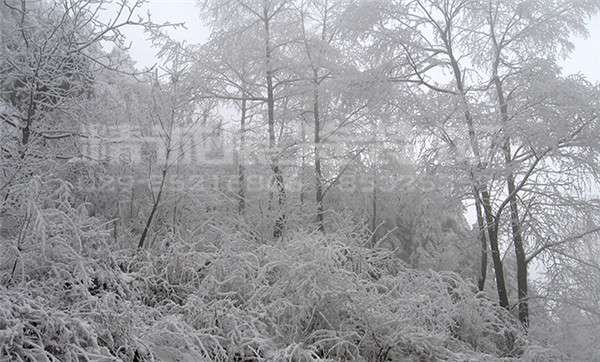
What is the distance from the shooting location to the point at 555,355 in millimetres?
4770

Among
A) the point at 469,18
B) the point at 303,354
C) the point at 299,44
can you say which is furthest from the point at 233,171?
the point at 303,354

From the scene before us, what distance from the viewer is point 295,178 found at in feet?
29.1

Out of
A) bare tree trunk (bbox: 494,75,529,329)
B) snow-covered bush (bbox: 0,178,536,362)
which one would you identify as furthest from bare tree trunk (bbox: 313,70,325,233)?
bare tree trunk (bbox: 494,75,529,329)

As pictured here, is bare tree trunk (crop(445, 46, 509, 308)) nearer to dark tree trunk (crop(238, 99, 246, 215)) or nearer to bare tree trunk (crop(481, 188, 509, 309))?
bare tree trunk (crop(481, 188, 509, 309))

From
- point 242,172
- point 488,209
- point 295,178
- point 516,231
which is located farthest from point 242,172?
point 516,231

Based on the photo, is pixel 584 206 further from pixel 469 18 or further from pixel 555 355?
pixel 469 18

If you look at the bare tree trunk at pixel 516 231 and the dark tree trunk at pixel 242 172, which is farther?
the dark tree trunk at pixel 242 172

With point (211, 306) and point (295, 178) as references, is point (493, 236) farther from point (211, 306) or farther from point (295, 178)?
point (295, 178)

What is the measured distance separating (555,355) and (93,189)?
20.2 ft

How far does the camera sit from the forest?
342 cm

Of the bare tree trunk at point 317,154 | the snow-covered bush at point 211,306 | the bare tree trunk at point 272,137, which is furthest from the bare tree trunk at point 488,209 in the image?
the bare tree trunk at point 272,137

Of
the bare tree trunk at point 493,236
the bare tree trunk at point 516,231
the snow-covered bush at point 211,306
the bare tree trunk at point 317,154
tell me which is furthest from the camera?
the bare tree trunk at point 317,154

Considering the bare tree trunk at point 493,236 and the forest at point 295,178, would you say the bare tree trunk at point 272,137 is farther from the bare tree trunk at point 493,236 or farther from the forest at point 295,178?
the bare tree trunk at point 493,236

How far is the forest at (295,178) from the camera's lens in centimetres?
342
